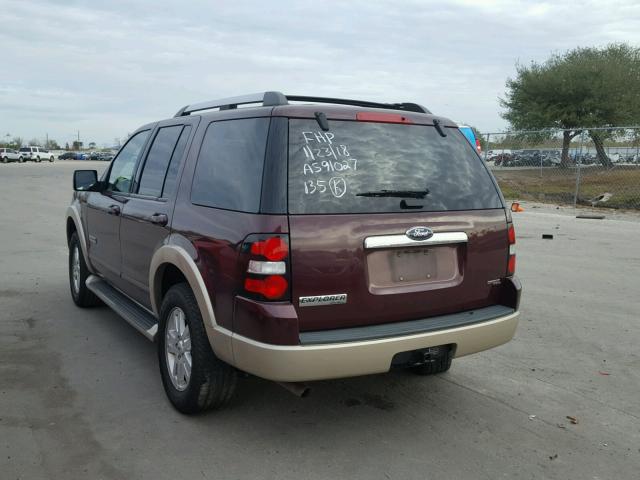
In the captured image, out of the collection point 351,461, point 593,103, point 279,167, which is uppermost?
point 593,103

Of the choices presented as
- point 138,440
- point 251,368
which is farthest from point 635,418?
point 138,440

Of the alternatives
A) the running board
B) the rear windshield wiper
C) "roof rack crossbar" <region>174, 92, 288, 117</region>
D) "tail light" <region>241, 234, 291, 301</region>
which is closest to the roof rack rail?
"roof rack crossbar" <region>174, 92, 288, 117</region>

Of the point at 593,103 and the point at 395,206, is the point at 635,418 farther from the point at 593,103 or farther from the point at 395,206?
the point at 593,103

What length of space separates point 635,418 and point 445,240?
5.59 ft

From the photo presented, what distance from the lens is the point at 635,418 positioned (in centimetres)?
382

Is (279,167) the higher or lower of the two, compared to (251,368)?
higher

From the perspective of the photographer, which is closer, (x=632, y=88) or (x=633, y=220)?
(x=633, y=220)

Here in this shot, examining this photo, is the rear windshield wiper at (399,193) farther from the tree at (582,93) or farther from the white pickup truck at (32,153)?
the white pickup truck at (32,153)

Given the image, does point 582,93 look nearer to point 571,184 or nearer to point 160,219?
point 571,184

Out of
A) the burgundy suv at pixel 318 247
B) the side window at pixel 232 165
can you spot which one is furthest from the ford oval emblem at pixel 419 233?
the side window at pixel 232 165

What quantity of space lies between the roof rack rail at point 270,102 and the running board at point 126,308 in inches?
60.8

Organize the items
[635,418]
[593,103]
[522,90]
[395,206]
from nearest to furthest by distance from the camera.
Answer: [395,206]
[635,418]
[593,103]
[522,90]

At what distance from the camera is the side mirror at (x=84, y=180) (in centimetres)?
557

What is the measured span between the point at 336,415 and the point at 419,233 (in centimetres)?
→ 129
